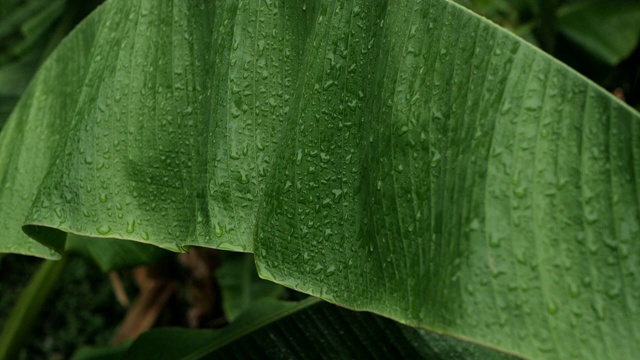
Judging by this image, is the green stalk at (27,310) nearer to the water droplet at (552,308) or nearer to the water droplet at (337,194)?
the water droplet at (337,194)

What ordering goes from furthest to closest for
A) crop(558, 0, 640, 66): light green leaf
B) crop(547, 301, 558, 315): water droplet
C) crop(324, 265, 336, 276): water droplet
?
crop(558, 0, 640, 66): light green leaf, crop(324, 265, 336, 276): water droplet, crop(547, 301, 558, 315): water droplet

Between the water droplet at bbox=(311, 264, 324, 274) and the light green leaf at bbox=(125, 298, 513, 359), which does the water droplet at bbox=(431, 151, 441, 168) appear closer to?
the water droplet at bbox=(311, 264, 324, 274)

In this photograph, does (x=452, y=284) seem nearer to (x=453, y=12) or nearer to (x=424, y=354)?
(x=453, y=12)

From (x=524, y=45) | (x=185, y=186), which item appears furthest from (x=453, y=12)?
(x=185, y=186)

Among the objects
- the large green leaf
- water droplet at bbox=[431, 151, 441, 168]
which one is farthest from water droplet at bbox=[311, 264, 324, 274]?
water droplet at bbox=[431, 151, 441, 168]

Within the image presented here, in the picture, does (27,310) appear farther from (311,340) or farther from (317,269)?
(317,269)

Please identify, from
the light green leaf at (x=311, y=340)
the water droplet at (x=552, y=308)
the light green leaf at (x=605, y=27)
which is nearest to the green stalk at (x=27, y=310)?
the light green leaf at (x=311, y=340)
